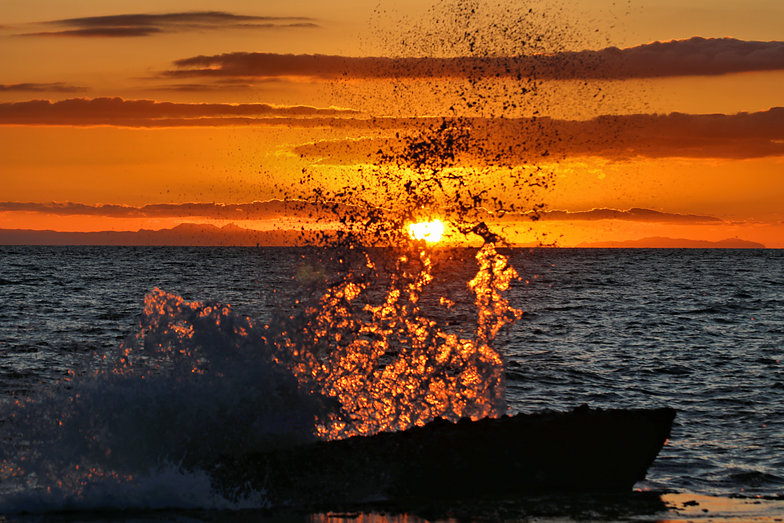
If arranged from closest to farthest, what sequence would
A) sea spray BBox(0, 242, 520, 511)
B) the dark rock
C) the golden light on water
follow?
the dark rock → sea spray BBox(0, 242, 520, 511) → the golden light on water

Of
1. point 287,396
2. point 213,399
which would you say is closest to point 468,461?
point 287,396

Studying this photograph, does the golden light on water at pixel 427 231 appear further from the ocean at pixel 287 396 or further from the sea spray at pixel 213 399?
the ocean at pixel 287 396

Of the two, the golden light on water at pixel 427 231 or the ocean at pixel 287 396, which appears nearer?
the ocean at pixel 287 396

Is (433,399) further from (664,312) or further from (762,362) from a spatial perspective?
(664,312)

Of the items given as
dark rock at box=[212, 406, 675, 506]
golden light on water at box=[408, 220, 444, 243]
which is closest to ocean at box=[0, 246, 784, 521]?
dark rock at box=[212, 406, 675, 506]

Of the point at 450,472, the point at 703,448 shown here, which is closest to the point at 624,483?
the point at 450,472

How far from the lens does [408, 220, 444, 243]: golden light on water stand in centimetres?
1794

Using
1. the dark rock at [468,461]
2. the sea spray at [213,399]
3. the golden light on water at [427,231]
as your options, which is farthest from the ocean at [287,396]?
the golden light on water at [427,231]

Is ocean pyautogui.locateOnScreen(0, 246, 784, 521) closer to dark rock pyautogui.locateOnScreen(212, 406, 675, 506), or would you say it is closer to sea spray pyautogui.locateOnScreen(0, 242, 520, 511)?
sea spray pyautogui.locateOnScreen(0, 242, 520, 511)

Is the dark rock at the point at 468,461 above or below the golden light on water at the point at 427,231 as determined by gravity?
below

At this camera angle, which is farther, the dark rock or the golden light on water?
the golden light on water

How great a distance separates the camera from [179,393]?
13789 mm

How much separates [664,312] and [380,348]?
35.2 m

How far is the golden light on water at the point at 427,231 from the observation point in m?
17.9
